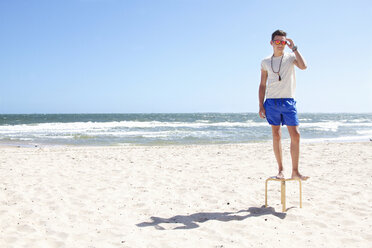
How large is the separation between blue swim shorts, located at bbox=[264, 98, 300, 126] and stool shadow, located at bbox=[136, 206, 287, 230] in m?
1.12

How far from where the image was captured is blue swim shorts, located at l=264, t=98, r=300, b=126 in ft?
12.2

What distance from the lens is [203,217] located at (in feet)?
12.0

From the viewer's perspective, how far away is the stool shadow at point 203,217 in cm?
340

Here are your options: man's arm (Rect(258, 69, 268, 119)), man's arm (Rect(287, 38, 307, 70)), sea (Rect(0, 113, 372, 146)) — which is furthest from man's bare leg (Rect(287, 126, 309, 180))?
sea (Rect(0, 113, 372, 146))

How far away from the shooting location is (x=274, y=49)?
3.81 meters

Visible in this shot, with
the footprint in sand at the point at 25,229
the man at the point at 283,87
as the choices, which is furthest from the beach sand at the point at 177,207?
the man at the point at 283,87

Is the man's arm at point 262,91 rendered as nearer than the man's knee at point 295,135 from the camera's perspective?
No

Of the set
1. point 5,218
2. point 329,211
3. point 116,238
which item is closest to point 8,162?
point 5,218

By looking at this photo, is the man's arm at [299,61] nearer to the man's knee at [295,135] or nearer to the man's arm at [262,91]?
the man's arm at [262,91]

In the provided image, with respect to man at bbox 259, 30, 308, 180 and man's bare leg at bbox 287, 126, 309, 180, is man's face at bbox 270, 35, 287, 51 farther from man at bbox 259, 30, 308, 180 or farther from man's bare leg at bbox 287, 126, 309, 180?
man's bare leg at bbox 287, 126, 309, 180

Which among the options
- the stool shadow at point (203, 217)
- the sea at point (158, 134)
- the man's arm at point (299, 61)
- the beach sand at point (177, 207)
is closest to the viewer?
the beach sand at point (177, 207)

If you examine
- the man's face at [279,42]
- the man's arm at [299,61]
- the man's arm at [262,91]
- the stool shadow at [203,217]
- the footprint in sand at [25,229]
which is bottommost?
the stool shadow at [203,217]

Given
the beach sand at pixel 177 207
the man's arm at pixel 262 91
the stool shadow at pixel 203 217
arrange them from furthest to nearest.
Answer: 1. the man's arm at pixel 262 91
2. the stool shadow at pixel 203 217
3. the beach sand at pixel 177 207

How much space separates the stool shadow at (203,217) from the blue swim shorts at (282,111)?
1.12m
